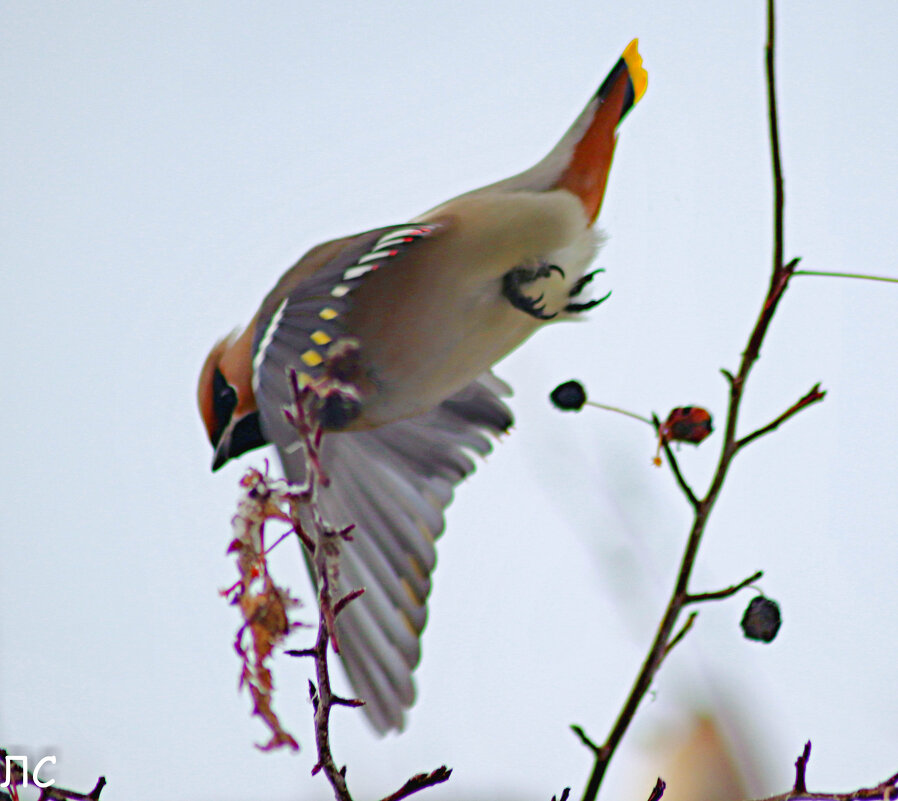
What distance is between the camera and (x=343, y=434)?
59.5 inches

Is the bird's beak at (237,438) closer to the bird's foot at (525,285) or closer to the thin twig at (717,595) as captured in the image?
the bird's foot at (525,285)

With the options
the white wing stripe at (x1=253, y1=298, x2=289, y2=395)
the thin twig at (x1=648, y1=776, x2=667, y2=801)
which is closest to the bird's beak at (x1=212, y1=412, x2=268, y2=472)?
the white wing stripe at (x1=253, y1=298, x2=289, y2=395)

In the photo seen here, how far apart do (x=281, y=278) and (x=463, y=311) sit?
0.21 m

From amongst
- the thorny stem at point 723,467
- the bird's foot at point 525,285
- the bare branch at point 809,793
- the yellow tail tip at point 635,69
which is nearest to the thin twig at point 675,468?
the thorny stem at point 723,467

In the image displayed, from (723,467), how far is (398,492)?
0.78 metres

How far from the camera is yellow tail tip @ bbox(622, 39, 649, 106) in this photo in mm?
1374

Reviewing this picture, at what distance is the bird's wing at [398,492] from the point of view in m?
1.47

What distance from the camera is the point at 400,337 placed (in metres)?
1.25

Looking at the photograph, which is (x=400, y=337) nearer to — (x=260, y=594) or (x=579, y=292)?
(x=579, y=292)

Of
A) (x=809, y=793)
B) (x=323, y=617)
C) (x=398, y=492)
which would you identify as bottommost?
(x=809, y=793)

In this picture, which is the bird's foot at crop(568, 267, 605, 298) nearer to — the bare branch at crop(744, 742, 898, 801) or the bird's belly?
the bird's belly

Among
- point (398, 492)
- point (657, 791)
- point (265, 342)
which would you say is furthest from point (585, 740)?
point (398, 492)

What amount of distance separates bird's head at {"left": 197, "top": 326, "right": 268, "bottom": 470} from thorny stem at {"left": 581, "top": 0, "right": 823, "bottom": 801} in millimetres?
525

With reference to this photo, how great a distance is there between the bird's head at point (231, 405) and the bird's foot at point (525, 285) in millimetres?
304
